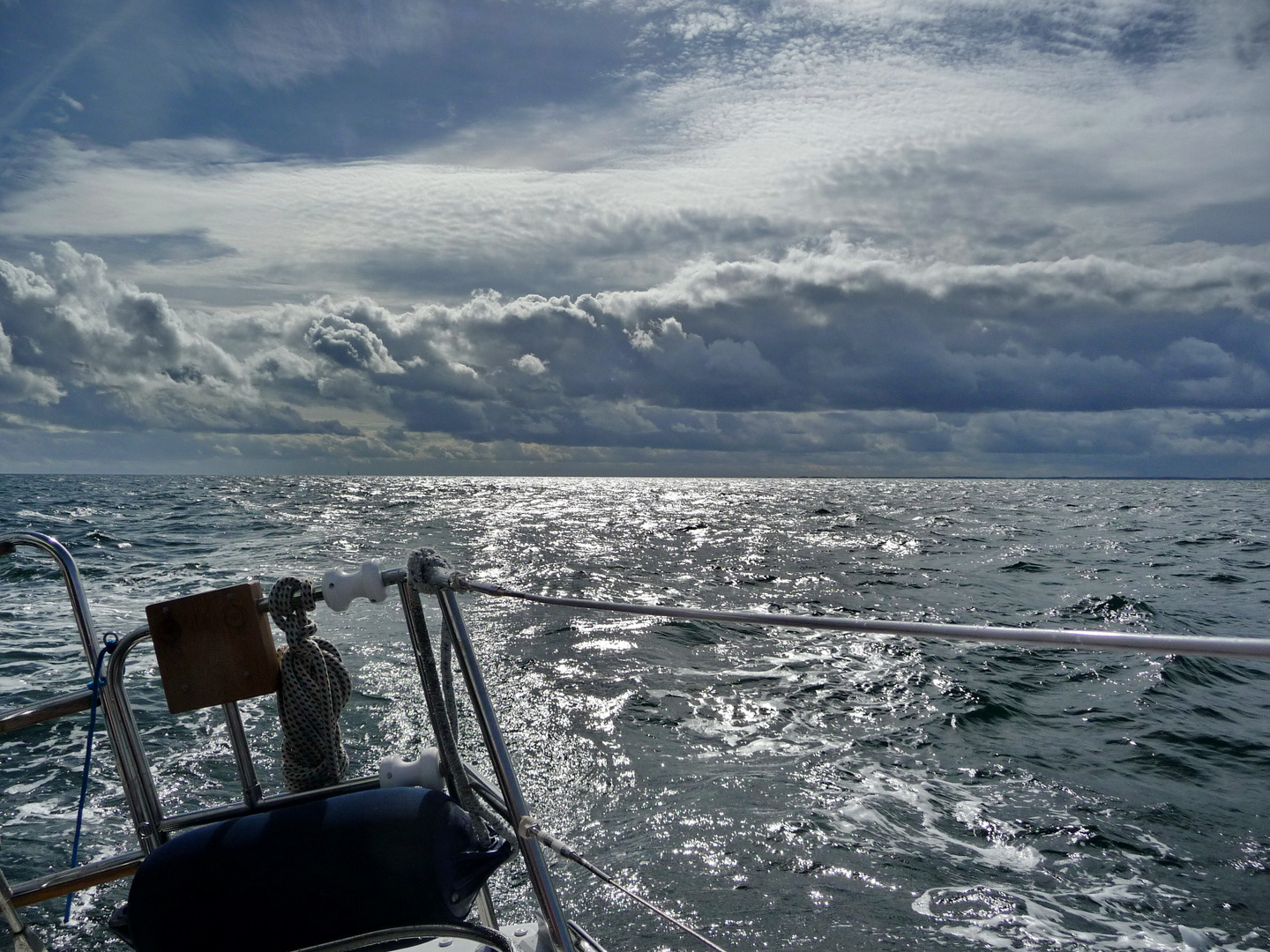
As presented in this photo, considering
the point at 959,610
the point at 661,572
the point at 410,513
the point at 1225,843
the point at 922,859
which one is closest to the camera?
the point at 922,859

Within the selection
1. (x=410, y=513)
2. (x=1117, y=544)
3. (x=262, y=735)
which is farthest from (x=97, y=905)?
(x=410, y=513)

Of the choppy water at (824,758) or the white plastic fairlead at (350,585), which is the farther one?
the choppy water at (824,758)

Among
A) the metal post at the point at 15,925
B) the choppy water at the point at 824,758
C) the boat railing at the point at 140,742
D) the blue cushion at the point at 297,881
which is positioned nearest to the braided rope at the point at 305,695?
the boat railing at the point at 140,742

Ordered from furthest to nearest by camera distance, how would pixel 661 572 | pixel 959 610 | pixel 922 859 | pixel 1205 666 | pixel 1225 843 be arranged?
pixel 661 572
pixel 959 610
pixel 1205 666
pixel 1225 843
pixel 922 859

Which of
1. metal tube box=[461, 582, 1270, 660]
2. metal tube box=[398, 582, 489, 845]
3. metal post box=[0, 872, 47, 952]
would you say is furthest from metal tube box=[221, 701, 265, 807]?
metal tube box=[461, 582, 1270, 660]

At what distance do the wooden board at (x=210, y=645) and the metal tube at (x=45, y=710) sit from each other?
24 cm

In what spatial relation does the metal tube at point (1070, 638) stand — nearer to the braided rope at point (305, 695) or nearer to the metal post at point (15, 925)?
the braided rope at point (305, 695)

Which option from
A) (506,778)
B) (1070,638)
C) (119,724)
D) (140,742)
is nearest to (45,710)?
(119,724)

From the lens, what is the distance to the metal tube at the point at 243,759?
2428mm

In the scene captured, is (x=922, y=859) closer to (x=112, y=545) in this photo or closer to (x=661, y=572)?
(x=661, y=572)

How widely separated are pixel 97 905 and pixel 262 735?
2633 mm

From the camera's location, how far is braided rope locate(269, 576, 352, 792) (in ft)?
8.02

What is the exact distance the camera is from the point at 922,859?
17.9 feet

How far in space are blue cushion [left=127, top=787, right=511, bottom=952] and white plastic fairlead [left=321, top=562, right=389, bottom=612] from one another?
1.76 feet
